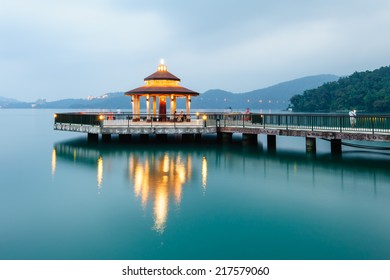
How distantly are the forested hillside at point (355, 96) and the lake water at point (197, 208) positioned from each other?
2885 inches

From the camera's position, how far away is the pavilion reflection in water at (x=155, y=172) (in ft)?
42.7

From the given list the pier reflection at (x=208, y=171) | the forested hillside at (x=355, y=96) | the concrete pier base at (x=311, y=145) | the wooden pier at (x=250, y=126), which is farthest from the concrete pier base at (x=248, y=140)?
the forested hillside at (x=355, y=96)

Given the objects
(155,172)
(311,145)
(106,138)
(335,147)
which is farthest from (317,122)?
(106,138)

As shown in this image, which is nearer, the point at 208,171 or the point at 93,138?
the point at 208,171

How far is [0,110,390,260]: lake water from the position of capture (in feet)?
29.1

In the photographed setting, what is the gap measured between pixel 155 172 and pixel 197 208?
6897mm

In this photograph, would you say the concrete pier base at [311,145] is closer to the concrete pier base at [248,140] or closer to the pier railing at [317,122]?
the pier railing at [317,122]

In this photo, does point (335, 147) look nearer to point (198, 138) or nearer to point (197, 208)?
point (198, 138)

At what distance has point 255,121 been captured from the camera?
97.7 feet

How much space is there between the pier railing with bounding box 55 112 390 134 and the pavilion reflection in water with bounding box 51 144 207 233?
2814mm

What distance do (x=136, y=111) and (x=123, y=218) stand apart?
23.3 meters

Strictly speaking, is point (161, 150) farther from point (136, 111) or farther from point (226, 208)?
point (226, 208)

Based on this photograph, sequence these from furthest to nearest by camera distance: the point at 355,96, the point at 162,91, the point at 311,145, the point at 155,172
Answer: the point at 355,96 → the point at 162,91 → the point at 311,145 → the point at 155,172
